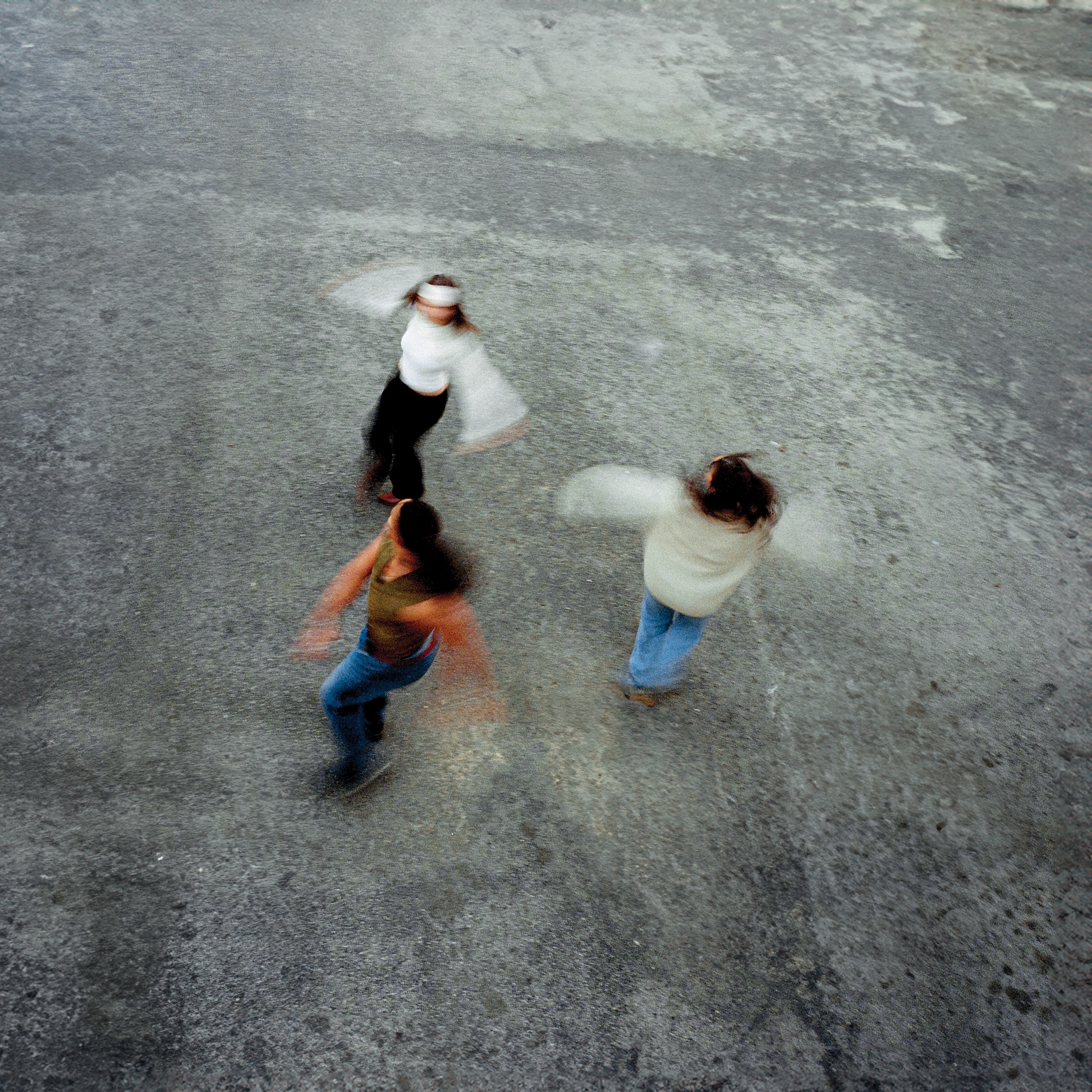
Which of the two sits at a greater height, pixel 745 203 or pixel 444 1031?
pixel 745 203

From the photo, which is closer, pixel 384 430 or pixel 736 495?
pixel 736 495

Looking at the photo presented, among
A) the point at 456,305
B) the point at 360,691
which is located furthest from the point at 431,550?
the point at 456,305

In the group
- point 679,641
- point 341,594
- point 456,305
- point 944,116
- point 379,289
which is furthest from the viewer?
point 944,116

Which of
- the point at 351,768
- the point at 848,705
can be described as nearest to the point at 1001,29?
the point at 848,705

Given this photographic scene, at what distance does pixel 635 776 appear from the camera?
3.89 meters

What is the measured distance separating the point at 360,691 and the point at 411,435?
1598 mm

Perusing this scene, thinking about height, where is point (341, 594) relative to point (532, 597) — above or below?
above

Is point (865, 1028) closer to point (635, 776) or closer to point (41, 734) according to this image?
point (635, 776)

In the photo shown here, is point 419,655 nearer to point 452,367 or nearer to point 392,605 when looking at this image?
point 392,605

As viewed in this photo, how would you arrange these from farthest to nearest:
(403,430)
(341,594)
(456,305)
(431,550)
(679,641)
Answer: (403,430) → (456,305) → (679,641) → (341,594) → (431,550)

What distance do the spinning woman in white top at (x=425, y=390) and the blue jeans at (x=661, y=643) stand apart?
1.26m

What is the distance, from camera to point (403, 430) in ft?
14.4

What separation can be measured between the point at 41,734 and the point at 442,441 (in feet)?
8.80

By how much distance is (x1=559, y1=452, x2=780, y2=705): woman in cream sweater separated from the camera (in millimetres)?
3406
